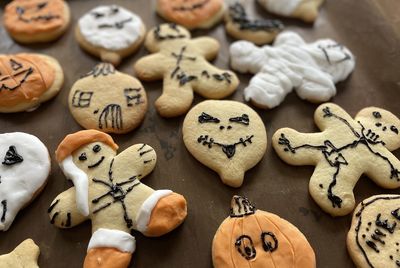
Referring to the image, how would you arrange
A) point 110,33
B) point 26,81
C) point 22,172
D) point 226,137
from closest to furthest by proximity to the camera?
1. point 22,172
2. point 226,137
3. point 26,81
4. point 110,33

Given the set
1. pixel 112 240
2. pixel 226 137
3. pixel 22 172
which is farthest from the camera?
pixel 226 137

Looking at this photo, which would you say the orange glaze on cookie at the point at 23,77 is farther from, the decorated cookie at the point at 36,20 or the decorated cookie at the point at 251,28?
the decorated cookie at the point at 251,28

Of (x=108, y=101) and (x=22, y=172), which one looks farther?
(x=108, y=101)

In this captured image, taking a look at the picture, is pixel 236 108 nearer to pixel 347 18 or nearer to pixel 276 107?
pixel 276 107

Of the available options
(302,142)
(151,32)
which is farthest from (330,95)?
(151,32)

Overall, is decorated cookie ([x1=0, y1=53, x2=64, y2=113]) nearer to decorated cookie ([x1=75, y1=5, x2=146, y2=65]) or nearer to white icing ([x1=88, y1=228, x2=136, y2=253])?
decorated cookie ([x1=75, y1=5, x2=146, y2=65])

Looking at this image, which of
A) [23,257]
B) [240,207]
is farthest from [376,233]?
[23,257]

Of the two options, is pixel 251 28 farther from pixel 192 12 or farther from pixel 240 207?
pixel 240 207
